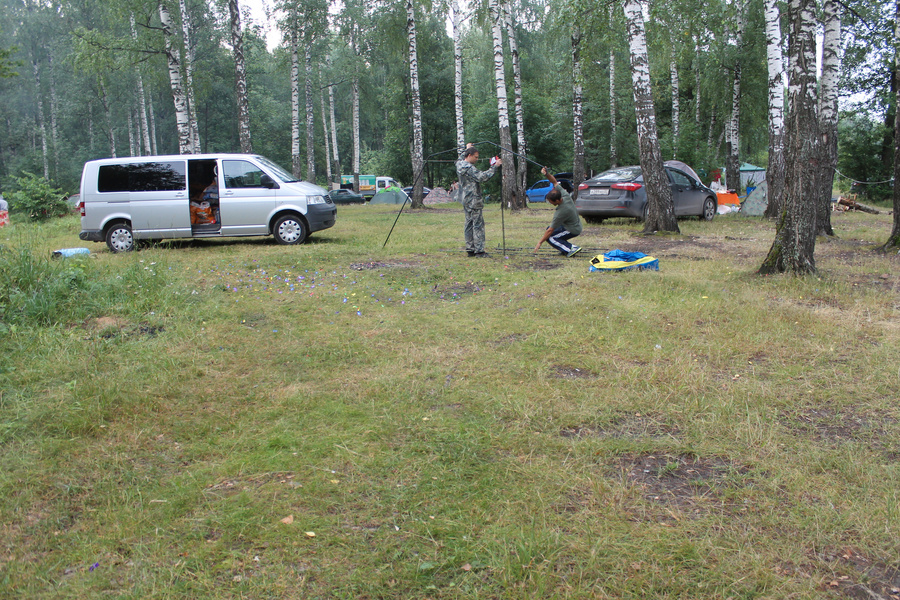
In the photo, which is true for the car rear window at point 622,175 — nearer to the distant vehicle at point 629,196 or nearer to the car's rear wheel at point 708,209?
the distant vehicle at point 629,196

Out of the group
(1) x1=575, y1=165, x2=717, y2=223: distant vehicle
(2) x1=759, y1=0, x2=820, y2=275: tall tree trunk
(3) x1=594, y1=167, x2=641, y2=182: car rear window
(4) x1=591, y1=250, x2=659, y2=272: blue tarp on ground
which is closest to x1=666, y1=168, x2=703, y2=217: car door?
(1) x1=575, y1=165, x2=717, y2=223: distant vehicle

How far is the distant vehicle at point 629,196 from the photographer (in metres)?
14.9

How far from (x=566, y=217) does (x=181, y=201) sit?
708 cm

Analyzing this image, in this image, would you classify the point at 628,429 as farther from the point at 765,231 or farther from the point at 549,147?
the point at 549,147

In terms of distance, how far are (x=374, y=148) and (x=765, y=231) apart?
200 feet

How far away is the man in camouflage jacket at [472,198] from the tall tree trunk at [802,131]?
163 inches

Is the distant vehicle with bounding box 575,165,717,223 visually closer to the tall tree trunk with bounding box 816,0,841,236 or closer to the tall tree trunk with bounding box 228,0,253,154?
the tall tree trunk with bounding box 816,0,841,236

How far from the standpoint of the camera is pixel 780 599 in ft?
7.68

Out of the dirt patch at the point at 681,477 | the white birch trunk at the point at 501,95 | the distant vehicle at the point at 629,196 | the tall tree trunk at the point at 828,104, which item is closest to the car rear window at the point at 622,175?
the distant vehicle at the point at 629,196

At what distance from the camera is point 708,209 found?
16.5 metres

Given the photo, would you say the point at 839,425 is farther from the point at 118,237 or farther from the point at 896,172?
Result: the point at 118,237

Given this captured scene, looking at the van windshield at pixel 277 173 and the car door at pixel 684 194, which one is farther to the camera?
the car door at pixel 684 194

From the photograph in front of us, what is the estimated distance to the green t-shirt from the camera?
34.4 ft

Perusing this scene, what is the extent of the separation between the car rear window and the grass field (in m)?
8.12
